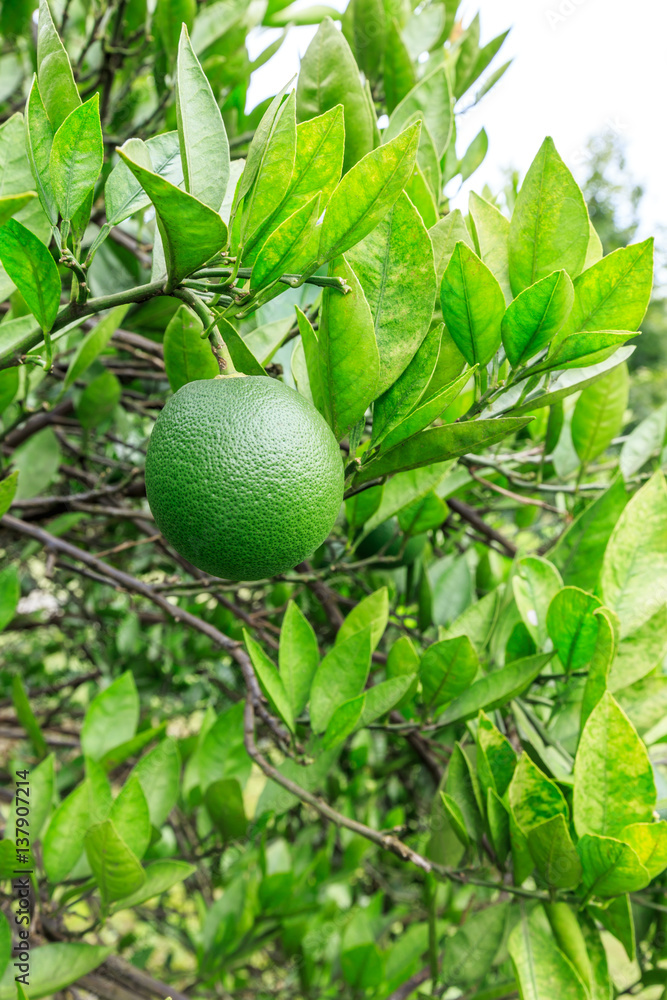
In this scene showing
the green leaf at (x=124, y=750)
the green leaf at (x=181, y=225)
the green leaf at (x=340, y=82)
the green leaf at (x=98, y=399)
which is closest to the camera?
the green leaf at (x=181, y=225)

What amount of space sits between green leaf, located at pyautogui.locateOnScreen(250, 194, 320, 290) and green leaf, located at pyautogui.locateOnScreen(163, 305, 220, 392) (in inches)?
6.9

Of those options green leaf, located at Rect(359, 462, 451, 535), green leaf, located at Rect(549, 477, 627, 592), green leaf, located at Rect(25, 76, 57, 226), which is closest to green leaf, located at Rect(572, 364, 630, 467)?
green leaf, located at Rect(549, 477, 627, 592)

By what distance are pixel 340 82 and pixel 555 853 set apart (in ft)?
2.69

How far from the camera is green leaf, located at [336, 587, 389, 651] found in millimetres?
857

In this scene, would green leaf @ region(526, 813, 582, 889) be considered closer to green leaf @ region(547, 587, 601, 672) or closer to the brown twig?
green leaf @ region(547, 587, 601, 672)

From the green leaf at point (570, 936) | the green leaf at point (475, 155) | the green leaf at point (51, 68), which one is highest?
the green leaf at point (51, 68)

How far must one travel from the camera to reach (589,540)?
3.17 feet

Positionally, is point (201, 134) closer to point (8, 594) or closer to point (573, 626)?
point (573, 626)

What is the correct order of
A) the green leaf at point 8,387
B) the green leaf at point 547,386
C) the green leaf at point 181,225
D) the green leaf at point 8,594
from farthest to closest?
the green leaf at point 8,594 < the green leaf at point 8,387 < the green leaf at point 547,386 < the green leaf at point 181,225

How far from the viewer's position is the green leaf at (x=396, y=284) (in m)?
0.56

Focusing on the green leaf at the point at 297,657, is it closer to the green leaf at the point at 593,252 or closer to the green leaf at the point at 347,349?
the green leaf at the point at 347,349

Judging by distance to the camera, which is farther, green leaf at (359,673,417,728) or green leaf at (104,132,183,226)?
green leaf at (359,673,417,728)

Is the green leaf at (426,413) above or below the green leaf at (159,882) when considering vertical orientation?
above

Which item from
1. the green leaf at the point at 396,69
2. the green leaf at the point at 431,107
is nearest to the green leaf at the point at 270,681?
the green leaf at the point at 431,107
